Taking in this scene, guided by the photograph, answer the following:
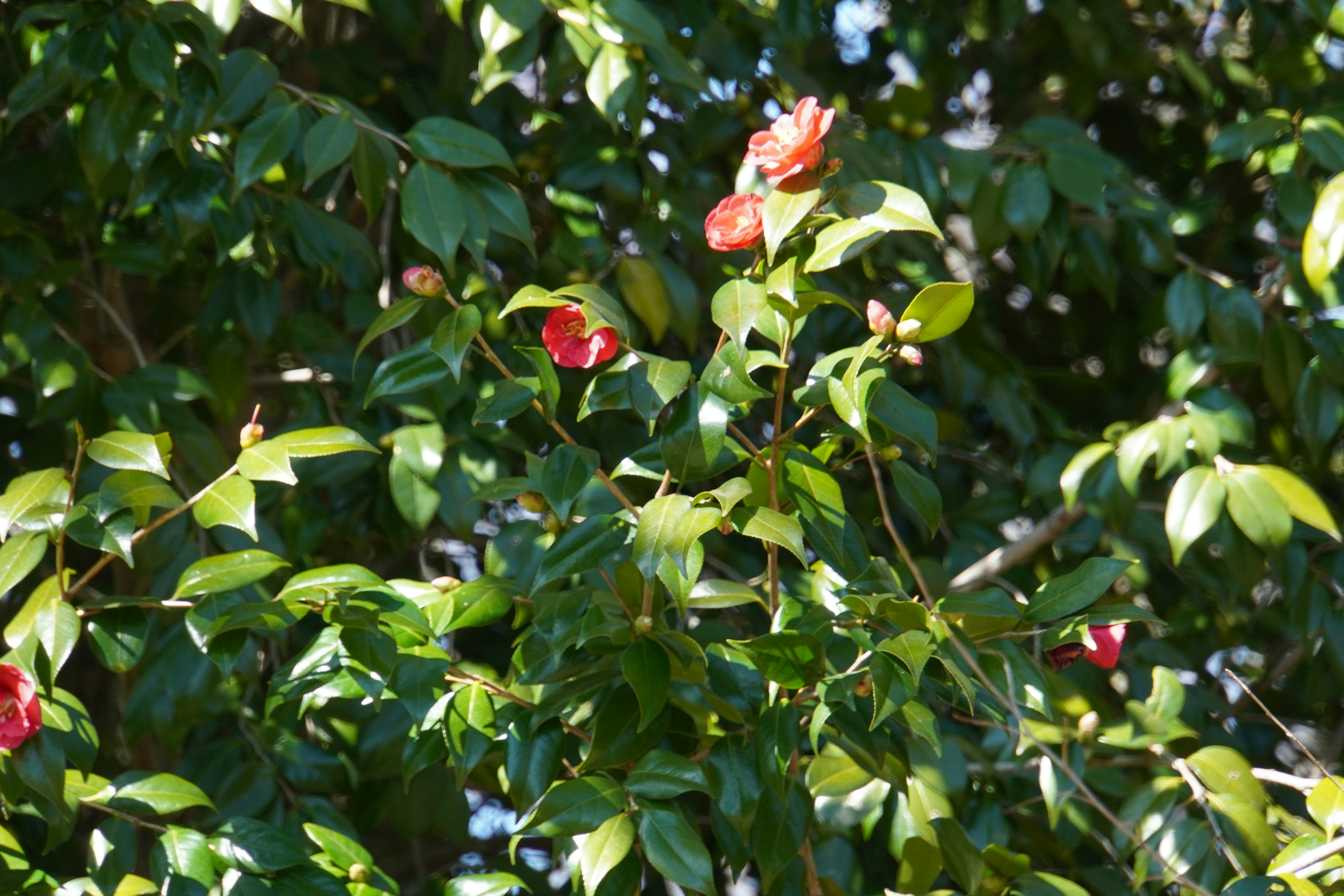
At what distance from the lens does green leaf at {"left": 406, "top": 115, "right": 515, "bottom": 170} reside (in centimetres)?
110

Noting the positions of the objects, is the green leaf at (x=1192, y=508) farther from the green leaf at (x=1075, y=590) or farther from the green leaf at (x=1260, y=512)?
the green leaf at (x=1075, y=590)

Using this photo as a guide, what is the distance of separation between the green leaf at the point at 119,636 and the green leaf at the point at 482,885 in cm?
29

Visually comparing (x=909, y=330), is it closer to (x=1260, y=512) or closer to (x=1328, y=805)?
(x=1328, y=805)

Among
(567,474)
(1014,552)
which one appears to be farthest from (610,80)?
(1014,552)

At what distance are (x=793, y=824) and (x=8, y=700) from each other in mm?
560

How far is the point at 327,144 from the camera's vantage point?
1.06 metres

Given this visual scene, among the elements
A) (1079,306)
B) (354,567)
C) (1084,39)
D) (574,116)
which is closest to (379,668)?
(354,567)

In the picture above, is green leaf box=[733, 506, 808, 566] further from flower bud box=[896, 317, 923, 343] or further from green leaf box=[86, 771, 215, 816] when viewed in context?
green leaf box=[86, 771, 215, 816]

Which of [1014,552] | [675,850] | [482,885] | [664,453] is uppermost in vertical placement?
[664,453]

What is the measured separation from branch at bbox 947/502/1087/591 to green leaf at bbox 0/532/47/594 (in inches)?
38.1

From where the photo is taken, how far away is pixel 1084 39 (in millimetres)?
1727

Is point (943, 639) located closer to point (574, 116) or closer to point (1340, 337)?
point (1340, 337)

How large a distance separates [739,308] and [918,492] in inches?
9.1

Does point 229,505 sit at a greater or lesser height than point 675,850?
greater
